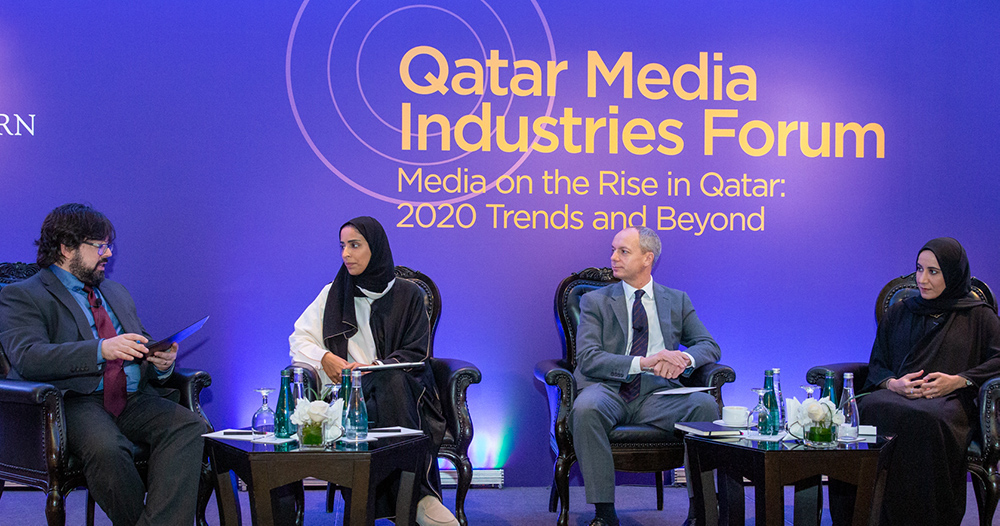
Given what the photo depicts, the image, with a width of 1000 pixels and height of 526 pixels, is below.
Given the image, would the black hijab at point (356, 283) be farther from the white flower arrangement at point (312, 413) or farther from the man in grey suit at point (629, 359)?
the white flower arrangement at point (312, 413)

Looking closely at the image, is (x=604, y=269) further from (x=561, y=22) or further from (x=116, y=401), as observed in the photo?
(x=116, y=401)

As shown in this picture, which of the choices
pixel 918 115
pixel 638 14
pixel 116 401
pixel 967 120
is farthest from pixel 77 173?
pixel 967 120

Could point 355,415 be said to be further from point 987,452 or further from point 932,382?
point 987,452

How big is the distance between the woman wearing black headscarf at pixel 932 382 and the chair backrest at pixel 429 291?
2005mm

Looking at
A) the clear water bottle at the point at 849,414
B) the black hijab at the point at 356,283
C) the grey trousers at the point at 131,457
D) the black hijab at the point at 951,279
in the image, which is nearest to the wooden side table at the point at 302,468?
the grey trousers at the point at 131,457

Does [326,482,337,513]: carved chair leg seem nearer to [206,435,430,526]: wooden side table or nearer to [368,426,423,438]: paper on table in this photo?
[368,426,423,438]: paper on table

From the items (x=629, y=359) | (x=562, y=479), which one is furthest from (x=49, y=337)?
(x=629, y=359)

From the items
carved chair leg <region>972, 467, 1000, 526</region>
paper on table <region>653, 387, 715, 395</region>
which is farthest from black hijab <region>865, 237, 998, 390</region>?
paper on table <region>653, 387, 715, 395</region>

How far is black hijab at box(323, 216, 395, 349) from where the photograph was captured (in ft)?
11.6

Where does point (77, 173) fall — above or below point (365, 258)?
above

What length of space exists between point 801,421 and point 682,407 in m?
0.79

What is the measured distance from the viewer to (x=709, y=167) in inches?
169

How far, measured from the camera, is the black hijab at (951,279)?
3.51 m

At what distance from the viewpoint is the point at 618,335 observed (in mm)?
3705
